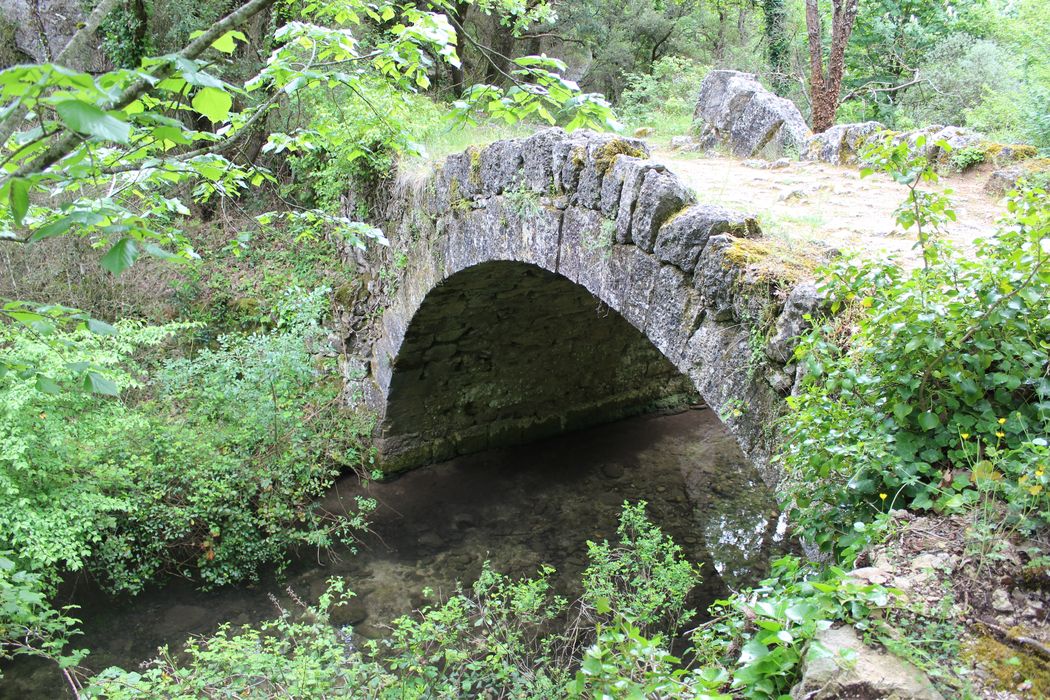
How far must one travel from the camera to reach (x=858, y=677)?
1.59 m

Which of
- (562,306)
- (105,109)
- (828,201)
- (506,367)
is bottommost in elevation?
(506,367)

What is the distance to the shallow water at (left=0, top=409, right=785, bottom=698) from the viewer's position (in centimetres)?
516

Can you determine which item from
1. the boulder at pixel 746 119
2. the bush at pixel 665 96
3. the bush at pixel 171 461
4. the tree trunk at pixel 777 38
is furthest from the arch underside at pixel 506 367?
the tree trunk at pixel 777 38

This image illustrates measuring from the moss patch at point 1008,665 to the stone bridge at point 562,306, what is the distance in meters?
1.24

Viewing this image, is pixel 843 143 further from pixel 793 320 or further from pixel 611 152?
pixel 793 320

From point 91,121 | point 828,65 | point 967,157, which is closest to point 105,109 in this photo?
point 91,121

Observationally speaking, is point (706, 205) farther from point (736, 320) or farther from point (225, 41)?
point (225, 41)

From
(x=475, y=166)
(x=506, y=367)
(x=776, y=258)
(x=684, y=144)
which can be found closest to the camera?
(x=776, y=258)

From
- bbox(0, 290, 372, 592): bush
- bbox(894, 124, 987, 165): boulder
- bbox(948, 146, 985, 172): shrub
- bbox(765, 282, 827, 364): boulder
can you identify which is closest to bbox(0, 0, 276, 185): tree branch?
bbox(765, 282, 827, 364): boulder

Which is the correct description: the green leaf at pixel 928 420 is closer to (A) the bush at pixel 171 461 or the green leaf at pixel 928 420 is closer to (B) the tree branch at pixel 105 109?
(B) the tree branch at pixel 105 109

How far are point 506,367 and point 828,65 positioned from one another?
541cm

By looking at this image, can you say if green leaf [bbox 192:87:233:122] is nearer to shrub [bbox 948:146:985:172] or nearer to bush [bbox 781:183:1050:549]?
bush [bbox 781:183:1050:549]

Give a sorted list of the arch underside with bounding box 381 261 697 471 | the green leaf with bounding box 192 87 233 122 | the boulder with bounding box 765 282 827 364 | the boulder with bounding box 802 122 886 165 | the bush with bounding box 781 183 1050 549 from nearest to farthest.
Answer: the green leaf with bounding box 192 87 233 122, the bush with bounding box 781 183 1050 549, the boulder with bounding box 765 282 827 364, the boulder with bounding box 802 122 886 165, the arch underside with bounding box 381 261 697 471

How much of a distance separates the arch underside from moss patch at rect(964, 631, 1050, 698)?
457 cm
